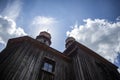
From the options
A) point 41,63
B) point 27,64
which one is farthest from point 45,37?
point 27,64

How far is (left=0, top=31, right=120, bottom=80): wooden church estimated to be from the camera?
719 centimetres

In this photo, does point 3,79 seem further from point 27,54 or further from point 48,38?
point 48,38

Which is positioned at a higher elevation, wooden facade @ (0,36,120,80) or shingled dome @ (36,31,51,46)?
shingled dome @ (36,31,51,46)

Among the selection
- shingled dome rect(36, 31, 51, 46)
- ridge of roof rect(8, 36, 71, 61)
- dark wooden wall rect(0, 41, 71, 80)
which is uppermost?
shingled dome rect(36, 31, 51, 46)

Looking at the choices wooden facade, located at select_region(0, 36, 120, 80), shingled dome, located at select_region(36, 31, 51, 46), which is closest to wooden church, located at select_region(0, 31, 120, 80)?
wooden facade, located at select_region(0, 36, 120, 80)

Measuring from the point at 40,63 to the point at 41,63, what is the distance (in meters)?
0.12

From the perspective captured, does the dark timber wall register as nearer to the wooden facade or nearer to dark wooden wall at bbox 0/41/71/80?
the wooden facade

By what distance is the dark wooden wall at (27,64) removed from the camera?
686 cm

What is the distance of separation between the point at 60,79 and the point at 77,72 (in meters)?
1.98

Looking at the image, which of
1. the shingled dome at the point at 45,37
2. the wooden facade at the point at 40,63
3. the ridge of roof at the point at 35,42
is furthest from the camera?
the shingled dome at the point at 45,37

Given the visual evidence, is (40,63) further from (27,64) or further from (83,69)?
(83,69)

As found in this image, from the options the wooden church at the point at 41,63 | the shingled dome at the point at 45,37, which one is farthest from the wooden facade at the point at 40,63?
the shingled dome at the point at 45,37

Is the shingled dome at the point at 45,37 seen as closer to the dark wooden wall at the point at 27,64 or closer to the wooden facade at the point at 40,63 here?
the wooden facade at the point at 40,63

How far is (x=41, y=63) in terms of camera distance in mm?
8844
